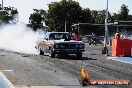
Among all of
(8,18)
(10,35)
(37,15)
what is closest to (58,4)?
(8,18)

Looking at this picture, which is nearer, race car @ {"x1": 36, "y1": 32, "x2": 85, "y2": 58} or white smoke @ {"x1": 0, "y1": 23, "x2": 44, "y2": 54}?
race car @ {"x1": 36, "y1": 32, "x2": 85, "y2": 58}

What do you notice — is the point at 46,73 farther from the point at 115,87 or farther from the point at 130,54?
the point at 130,54

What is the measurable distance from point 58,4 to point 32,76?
231ft

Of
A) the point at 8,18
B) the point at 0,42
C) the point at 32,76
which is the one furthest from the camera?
the point at 8,18

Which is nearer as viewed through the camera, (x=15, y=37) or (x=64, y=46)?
(x=64, y=46)

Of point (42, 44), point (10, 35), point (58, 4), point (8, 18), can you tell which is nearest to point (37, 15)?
point (8, 18)

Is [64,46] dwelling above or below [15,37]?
above

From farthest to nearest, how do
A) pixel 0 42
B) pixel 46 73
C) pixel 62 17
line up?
1. pixel 62 17
2. pixel 0 42
3. pixel 46 73

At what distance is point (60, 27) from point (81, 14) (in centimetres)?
545

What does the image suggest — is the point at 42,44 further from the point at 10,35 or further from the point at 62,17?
the point at 62,17

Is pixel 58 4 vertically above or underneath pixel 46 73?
above

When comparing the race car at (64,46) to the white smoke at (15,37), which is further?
the white smoke at (15,37)

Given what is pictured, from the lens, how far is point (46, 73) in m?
14.8

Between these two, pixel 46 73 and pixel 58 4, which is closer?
pixel 46 73
